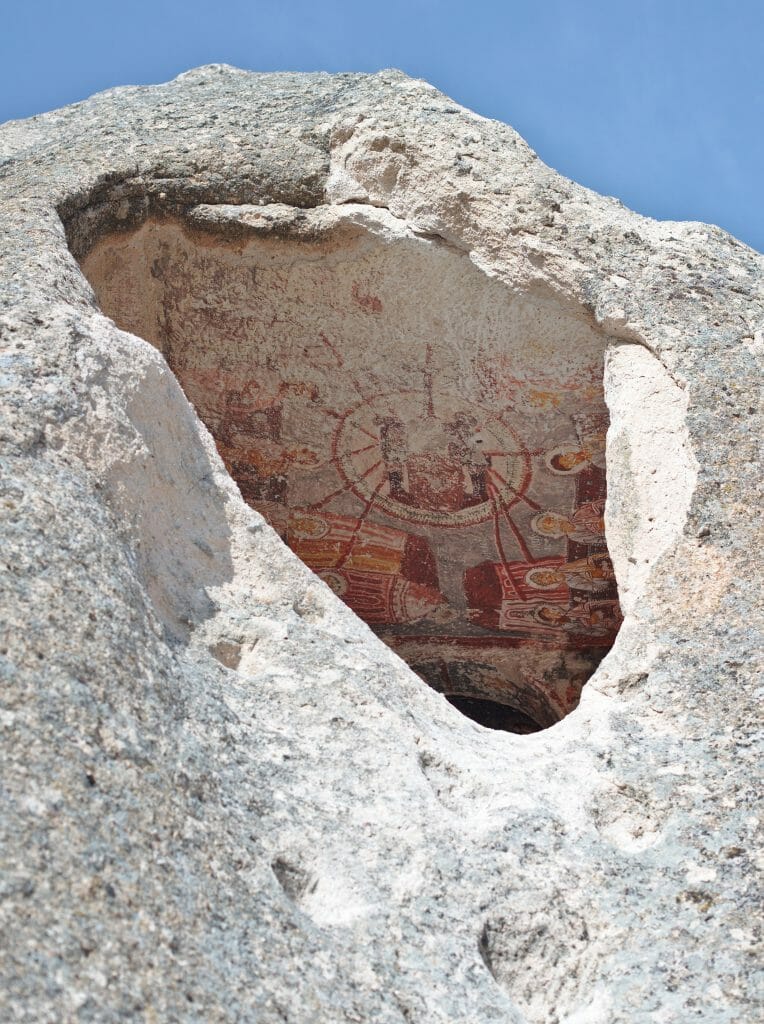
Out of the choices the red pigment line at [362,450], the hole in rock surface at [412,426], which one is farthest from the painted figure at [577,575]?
the red pigment line at [362,450]

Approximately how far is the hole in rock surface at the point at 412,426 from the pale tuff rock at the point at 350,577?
0.06 feet

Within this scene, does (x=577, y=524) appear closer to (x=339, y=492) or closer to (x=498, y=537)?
(x=498, y=537)

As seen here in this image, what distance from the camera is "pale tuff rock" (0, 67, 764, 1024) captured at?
207 cm

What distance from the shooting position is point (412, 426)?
15.8ft

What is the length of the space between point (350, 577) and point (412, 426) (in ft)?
2.85

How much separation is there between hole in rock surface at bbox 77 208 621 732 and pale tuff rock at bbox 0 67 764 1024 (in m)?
0.02

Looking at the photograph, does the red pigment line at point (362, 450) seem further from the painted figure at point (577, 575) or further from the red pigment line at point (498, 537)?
the painted figure at point (577, 575)

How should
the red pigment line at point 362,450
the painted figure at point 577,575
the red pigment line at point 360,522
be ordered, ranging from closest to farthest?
the red pigment line at point 362,450 → the red pigment line at point 360,522 → the painted figure at point 577,575

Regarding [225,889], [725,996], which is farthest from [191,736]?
[725,996]

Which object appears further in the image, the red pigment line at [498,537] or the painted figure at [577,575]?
the painted figure at [577,575]

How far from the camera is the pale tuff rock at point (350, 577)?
2.07 meters

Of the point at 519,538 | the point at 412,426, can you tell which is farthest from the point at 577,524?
the point at 412,426

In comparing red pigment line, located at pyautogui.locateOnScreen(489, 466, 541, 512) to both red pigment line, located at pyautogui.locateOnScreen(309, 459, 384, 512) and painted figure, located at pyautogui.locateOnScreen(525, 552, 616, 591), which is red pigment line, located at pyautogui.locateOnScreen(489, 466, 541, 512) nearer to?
painted figure, located at pyautogui.locateOnScreen(525, 552, 616, 591)

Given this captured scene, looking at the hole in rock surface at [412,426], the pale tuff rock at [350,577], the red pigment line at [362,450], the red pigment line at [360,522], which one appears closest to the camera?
the pale tuff rock at [350,577]
